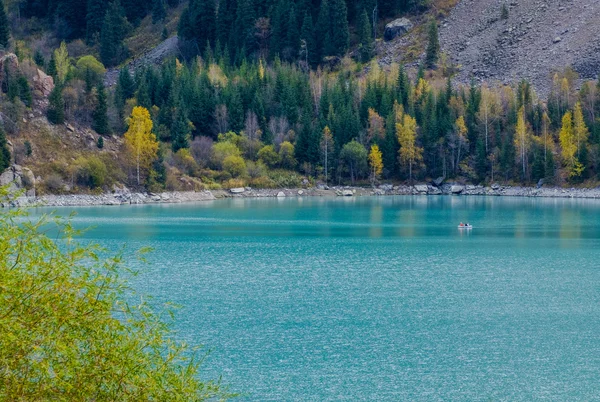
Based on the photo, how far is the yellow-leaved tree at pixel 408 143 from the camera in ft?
403

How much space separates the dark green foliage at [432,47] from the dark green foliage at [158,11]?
64623mm

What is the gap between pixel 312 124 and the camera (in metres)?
126

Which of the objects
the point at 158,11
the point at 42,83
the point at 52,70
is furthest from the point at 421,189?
the point at 158,11

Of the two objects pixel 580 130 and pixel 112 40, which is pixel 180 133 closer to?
pixel 580 130

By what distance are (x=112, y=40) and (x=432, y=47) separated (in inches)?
2459

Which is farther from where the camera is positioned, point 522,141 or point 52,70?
point 522,141

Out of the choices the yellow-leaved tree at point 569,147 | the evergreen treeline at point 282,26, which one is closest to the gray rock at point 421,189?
the yellow-leaved tree at point 569,147

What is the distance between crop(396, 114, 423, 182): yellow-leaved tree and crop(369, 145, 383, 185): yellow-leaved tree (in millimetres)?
3159

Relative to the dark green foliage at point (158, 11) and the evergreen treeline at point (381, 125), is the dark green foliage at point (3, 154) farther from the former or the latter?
the dark green foliage at point (158, 11)

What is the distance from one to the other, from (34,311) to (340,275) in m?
38.9

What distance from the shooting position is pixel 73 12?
183m

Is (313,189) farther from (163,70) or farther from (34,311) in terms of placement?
(34,311)

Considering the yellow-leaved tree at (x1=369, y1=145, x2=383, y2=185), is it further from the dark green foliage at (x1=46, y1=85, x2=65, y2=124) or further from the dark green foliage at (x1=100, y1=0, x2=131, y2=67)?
the dark green foliage at (x1=100, y1=0, x2=131, y2=67)

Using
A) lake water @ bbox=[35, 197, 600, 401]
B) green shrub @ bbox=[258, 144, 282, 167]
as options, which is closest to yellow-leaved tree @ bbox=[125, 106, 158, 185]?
green shrub @ bbox=[258, 144, 282, 167]
